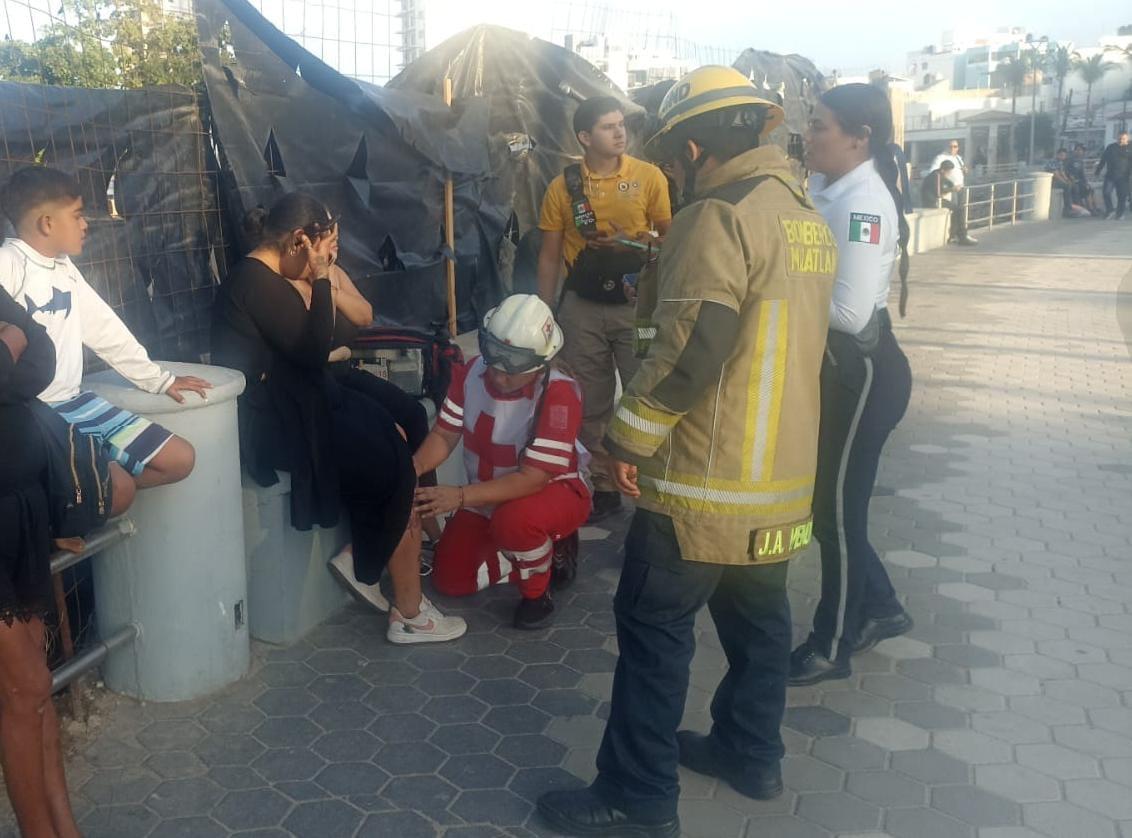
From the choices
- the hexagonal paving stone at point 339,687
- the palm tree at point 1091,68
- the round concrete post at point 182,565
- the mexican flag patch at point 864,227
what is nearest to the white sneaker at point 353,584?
the hexagonal paving stone at point 339,687

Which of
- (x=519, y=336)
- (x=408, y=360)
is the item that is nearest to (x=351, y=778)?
(x=519, y=336)

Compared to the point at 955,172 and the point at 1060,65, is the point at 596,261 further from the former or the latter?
the point at 1060,65

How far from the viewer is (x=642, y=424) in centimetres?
262

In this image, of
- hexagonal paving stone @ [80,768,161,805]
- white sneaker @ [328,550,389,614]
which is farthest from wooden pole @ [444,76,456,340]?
hexagonal paving stone @ [80,768,161,805]

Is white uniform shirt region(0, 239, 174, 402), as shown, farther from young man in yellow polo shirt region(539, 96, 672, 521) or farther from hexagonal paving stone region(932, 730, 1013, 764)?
hexagonal paving stone region(932, 730, 1013, 764)

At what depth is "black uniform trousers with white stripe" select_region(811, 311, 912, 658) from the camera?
351 cm

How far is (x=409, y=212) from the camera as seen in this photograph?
6766mm

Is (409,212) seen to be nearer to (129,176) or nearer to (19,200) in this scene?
(129,176)

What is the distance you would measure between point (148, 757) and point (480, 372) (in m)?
1.81

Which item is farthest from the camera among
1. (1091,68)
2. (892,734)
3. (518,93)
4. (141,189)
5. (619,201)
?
(1091,68)

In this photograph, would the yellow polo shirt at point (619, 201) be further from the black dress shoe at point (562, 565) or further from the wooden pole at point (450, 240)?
the black dress shoe at point (562, 565)

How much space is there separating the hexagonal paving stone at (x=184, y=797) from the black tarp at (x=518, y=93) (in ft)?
17.4

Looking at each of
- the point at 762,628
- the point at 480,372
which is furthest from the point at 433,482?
the point at 762,628

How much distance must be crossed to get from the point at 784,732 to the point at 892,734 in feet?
1.13
